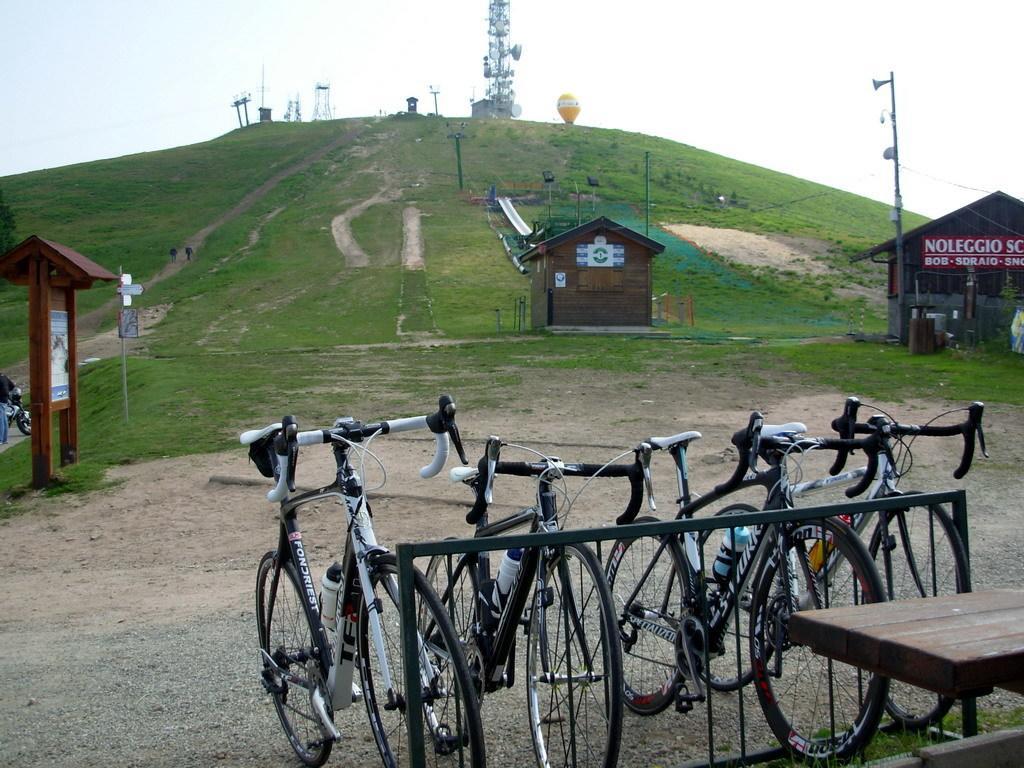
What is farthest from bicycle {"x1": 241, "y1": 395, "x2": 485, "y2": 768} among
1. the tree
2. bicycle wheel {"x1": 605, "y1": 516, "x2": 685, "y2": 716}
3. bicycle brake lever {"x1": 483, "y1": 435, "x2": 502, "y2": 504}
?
the tree

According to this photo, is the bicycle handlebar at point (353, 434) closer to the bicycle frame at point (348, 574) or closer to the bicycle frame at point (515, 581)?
the bicycle frame at point (348, 574)

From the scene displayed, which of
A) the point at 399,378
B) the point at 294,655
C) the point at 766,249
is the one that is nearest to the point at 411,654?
the point at 294,655

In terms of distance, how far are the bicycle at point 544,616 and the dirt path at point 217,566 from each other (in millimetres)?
444

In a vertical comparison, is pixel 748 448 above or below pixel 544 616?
above

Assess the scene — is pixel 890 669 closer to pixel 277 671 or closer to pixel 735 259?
pixel 277 671

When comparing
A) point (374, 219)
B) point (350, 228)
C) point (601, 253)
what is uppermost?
point (374, 219)

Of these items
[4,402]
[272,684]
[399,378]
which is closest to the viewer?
[272,684]

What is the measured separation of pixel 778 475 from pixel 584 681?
3.93 feet

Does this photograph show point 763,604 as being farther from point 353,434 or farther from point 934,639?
point 353,434

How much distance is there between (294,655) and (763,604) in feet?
6.11

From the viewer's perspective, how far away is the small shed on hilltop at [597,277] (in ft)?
128

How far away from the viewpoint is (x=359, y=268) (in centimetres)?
5591

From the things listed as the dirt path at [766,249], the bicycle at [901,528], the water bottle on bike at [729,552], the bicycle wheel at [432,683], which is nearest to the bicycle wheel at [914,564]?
the bicycle at [901,528]

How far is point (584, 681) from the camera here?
3699mm
